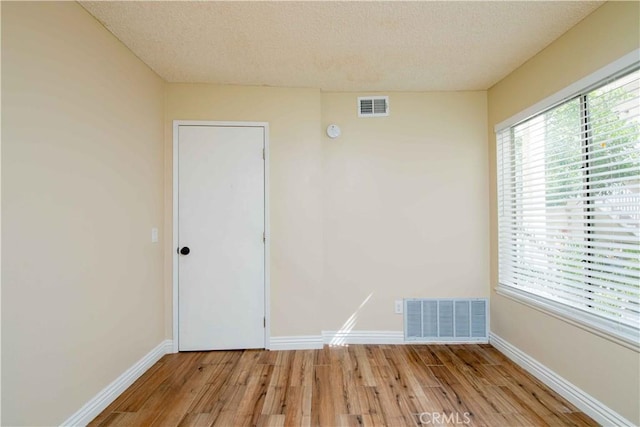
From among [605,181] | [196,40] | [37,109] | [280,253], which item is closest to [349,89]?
[196,40]

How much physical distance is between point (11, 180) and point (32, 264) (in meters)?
0.42

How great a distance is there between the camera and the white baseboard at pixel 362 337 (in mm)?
2725

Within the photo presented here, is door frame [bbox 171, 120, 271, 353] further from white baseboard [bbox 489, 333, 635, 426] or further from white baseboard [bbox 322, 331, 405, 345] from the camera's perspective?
white baseboard [bbox 489, 333, 635, 426]

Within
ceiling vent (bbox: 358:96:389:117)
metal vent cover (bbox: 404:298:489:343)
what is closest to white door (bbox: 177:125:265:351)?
ceiling vent (bbox: 358:96:389:117)

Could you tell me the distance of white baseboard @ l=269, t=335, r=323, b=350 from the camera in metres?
2.59

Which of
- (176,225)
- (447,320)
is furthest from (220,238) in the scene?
(447,320)

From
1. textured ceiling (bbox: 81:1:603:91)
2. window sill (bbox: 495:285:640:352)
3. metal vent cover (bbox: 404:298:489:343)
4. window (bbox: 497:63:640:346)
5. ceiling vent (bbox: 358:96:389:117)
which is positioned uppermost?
textured ceiling (bbox: 81:1:603:91)

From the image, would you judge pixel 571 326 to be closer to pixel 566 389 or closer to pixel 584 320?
pixel 584 320

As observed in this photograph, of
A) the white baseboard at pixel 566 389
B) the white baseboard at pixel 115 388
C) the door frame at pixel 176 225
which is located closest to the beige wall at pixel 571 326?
the white baseboard at pixel 566 389

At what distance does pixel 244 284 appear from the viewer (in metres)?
2.59

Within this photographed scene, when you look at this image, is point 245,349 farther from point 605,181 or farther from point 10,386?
point 605,181

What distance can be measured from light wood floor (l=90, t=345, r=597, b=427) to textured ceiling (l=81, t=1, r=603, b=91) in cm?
250

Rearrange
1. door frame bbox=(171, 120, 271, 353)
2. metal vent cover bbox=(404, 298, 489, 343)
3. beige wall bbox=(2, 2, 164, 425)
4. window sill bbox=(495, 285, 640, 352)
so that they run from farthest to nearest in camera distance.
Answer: metal vent cover bbox=(404, 298, 489, 343) < door frame bbox=(171, 120, 271, 353) < window sill bbox=(495, 285, 640, 352) < beige wall bbox=(2, 2, 164, 425)

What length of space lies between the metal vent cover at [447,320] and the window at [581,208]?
380 mm
